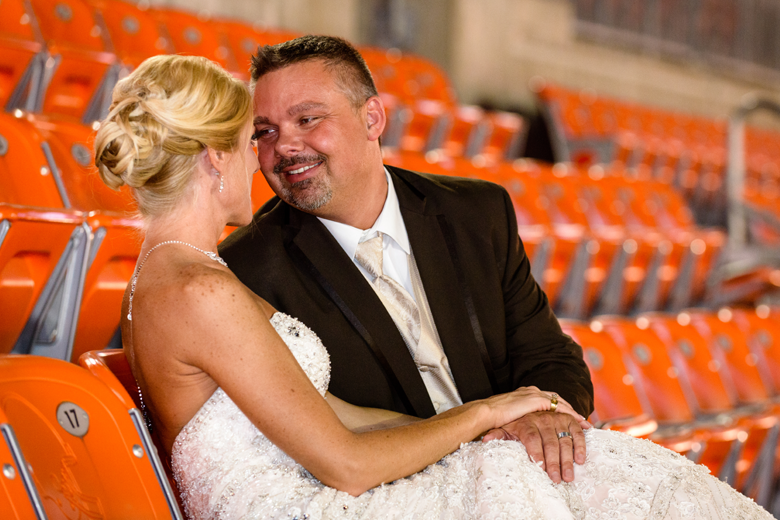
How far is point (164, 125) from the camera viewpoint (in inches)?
42.9

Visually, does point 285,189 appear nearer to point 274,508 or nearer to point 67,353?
point 67,353

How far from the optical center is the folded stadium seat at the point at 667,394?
2137mm

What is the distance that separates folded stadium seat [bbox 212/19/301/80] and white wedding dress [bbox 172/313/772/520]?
10.2 ft

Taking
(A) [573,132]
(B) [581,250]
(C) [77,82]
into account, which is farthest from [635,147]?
(C) [77,82]

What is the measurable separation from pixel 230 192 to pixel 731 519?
90 centimetres

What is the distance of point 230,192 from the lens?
3.94 feet

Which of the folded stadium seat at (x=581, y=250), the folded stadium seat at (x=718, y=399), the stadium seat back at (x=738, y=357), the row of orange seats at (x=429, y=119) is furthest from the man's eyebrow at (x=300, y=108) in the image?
the row of orange seats at (x=429, y=119)

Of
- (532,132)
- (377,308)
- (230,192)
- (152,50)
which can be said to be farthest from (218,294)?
(532,132)

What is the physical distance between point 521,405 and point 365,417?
0.27 meters

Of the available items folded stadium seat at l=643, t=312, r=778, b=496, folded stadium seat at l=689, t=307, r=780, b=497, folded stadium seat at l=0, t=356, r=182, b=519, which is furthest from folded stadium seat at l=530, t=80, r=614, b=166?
folded stadium seat at l=0, t=356, r=182, b=519

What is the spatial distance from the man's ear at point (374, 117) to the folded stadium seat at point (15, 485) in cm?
97

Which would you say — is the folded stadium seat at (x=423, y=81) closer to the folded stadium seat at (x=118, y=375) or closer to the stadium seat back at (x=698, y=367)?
the stadium seat back at (x=698, y=367)

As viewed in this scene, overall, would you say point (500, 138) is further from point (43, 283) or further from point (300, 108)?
point (43, 283)

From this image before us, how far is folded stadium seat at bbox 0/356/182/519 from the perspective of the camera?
96cm
